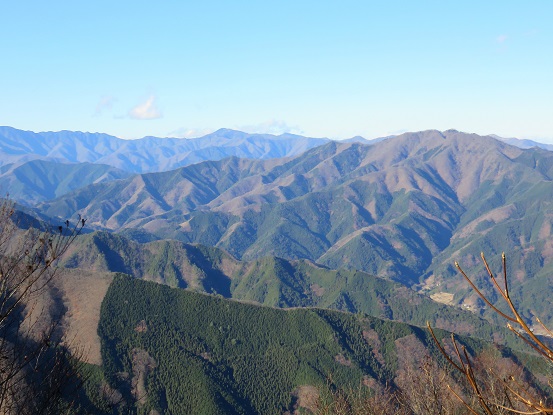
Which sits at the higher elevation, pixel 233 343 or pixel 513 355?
pixel 233 343

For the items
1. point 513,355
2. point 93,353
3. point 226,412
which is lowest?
point 513,355

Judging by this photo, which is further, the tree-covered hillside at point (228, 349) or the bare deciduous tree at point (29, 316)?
the tree-covered hillside at point (228, 349)

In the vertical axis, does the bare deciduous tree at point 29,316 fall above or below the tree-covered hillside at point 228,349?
above

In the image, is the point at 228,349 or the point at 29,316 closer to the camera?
the point at 29,316

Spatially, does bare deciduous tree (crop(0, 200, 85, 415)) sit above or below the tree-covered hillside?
above

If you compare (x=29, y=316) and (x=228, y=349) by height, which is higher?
(x=29, y=316)

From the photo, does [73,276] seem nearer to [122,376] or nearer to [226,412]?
[122,376]

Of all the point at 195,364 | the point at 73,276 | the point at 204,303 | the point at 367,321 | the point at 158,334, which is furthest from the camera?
the point at 367,321

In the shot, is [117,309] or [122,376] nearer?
[122,376]

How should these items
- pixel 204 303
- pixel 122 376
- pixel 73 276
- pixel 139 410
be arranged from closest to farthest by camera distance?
pixel 139 410 → pixel 122 376 → pixel 73 276 → pixel 204 303

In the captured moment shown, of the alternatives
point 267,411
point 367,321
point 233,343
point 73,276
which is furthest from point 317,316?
point 73,276

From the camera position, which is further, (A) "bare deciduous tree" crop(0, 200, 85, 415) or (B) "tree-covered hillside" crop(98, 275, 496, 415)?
(B) "tree-covered hillside" crop(98, 275, 496, 415)
